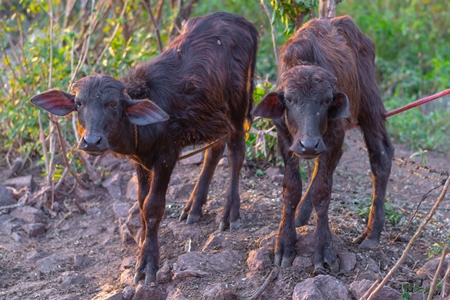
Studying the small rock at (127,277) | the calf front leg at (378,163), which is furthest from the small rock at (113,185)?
the calf front leg at (378,163)

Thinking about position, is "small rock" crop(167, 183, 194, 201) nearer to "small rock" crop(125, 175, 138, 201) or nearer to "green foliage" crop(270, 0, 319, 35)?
"small rock" crop(125, 175, 138, 201)

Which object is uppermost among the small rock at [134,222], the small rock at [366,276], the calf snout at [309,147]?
the calf snout at [309,147]

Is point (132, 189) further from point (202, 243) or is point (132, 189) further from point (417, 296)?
point (417, 296)

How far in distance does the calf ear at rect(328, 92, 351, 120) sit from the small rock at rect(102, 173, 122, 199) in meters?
3.42

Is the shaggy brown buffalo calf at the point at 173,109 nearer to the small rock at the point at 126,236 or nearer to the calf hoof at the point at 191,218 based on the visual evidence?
the calf hoof at the point at 191,218

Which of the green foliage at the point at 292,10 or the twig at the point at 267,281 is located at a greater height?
the green foliage at the point at 292,10

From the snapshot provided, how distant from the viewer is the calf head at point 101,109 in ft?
16.2

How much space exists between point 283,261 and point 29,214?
329 cm

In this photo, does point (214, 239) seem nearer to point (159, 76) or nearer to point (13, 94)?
point (159, 76)

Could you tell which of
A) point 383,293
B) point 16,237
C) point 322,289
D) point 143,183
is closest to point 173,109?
point 143,183

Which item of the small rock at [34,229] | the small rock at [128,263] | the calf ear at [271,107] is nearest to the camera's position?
the calf ear at [271,107]

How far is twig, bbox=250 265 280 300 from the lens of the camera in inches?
196

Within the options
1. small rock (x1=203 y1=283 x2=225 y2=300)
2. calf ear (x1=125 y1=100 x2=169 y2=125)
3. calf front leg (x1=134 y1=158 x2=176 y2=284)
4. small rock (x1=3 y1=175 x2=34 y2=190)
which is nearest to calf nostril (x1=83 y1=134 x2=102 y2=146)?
calf ear (x1=125 y1=100 x2=169 y2=125)

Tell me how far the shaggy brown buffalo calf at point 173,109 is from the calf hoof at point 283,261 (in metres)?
0.96
